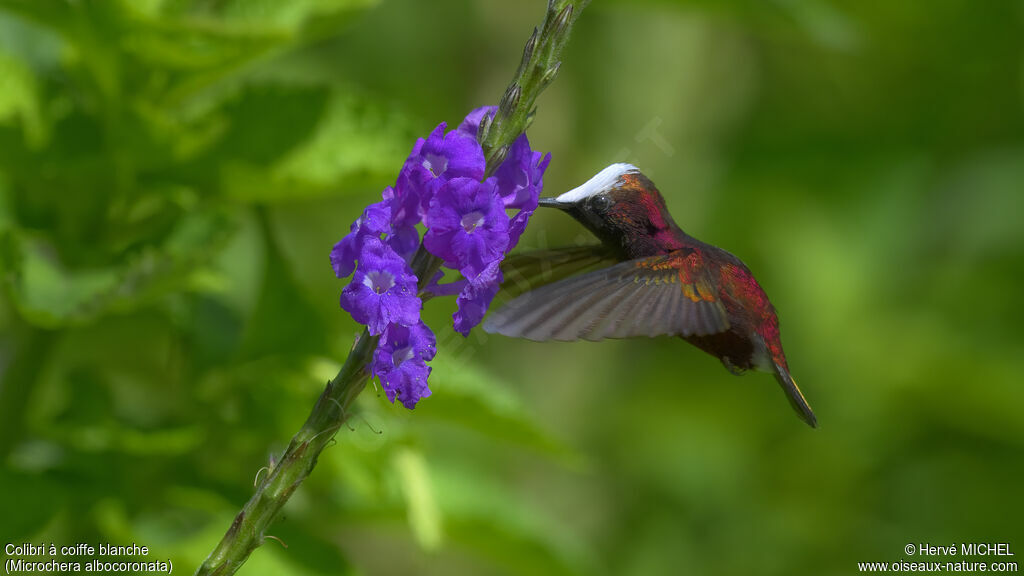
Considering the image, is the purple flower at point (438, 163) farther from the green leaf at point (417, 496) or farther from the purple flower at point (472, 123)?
the green leaf at point (417, 496)

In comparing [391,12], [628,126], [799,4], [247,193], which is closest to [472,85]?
[391,12]

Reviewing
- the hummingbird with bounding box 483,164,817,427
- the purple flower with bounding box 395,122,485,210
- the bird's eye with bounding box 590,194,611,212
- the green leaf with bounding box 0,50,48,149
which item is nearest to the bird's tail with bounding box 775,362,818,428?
the hummingbird with bounding box 483,164,817,427

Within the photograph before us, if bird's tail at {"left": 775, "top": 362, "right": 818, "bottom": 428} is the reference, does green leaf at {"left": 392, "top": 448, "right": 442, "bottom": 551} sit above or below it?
below

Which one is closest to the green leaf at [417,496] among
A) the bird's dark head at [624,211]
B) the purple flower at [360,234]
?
the bird's dark head at [624,211]

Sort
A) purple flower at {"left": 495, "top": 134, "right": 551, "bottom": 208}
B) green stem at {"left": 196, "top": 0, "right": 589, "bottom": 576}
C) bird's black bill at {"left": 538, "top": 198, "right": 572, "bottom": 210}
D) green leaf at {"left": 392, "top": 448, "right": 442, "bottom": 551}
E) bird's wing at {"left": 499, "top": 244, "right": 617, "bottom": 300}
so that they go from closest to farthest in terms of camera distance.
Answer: green stem at {"left": 196, "top": 0, "right": 589, "bottom": 576} < purple flower at {"left": 495, "top": 134, "right": 551, "bottom": 208} < bird's black bill at {"left": 538, "top": 198, "right": 572, "bottom": 210} < bird's wing at {"left": 499, "top": 244, "right": 617, "bottom": 300} < green leaf at {"left": 392, "top": 448, "right": 442, "bottom": 551}

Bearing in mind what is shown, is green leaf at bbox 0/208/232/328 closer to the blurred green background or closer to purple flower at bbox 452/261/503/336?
the blurred green background

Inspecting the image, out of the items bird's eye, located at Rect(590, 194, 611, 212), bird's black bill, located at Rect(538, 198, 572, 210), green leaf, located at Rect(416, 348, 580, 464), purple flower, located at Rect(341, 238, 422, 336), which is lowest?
green leaf, located at Rect(416, 348, 580, 464)
